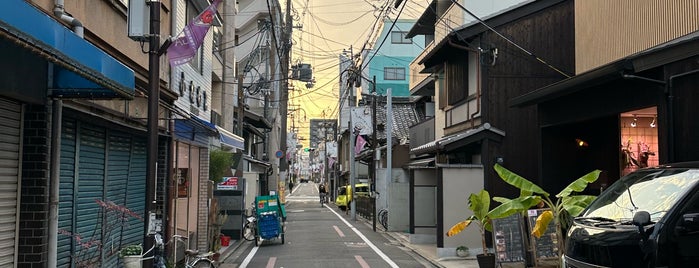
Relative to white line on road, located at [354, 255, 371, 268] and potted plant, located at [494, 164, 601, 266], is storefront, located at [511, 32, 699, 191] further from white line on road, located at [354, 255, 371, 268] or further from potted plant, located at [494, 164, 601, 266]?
white line on road, located at [354, 255, 371, 268]

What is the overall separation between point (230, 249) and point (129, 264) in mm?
10508

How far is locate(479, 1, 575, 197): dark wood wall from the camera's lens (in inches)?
674

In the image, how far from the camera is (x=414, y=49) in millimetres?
54500

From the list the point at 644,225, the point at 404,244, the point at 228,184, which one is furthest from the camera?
the point at 228,184

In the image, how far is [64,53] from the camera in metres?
5.07

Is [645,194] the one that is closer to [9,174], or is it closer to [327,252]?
[9,174]

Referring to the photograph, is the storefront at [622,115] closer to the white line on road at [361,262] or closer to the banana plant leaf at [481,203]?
the banana plant leaf at [481,203]

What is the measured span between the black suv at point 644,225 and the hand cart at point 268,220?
13871 mm

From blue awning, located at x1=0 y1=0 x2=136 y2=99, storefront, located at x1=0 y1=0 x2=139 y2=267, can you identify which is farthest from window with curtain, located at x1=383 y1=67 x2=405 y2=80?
blue awning, located at x1=0 y1=0 x2=136 y2=99

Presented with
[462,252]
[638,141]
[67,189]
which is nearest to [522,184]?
[638,141]

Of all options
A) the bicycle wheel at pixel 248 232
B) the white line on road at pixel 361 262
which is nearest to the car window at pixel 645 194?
the white line on road at pixel 361 262

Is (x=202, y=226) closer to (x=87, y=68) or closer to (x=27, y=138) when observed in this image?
(x=27, y=138)

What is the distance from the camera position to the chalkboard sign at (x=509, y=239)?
43.2 feet

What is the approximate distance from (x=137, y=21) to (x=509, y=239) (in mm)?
9462
